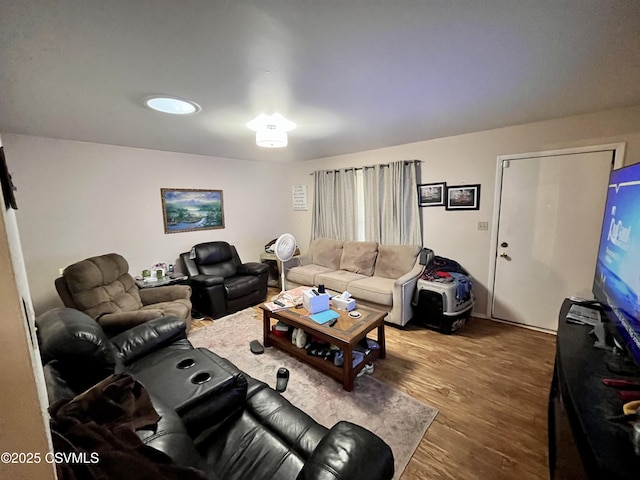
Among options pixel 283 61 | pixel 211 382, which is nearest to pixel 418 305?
pixel 211 382

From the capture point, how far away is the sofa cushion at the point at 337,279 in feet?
11.5

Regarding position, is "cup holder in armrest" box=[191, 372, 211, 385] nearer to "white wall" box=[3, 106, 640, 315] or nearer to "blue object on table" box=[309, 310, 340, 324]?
"blue object on table" box=[309, 310, 340, 324]

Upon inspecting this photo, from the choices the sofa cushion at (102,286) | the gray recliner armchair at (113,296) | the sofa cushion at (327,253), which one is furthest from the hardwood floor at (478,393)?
the sofa cushion at (102,286)

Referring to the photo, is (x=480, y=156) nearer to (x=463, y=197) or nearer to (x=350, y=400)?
(x=463, y=197)

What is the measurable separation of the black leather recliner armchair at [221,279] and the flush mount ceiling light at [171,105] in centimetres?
203

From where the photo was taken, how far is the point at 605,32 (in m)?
1.27

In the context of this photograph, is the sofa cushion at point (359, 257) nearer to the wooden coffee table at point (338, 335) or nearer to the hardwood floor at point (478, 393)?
the hardwood floor at point (478, 393)

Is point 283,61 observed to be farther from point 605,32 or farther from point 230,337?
point 230,337

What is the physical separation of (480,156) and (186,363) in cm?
360

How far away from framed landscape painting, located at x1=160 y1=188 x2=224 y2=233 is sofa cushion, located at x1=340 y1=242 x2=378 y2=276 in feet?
6.99

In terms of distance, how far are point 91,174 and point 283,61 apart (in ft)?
9.81

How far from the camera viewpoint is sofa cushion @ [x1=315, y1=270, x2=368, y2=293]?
351cm

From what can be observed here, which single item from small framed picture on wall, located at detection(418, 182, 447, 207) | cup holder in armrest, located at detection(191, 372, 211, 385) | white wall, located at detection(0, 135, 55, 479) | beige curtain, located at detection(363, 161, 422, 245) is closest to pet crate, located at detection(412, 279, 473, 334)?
beige curtain, located at detection(363, 161, 422, 245)

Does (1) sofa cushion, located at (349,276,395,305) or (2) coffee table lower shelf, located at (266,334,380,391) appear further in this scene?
(1) sofa cushion, located at (349,276,395,305)
